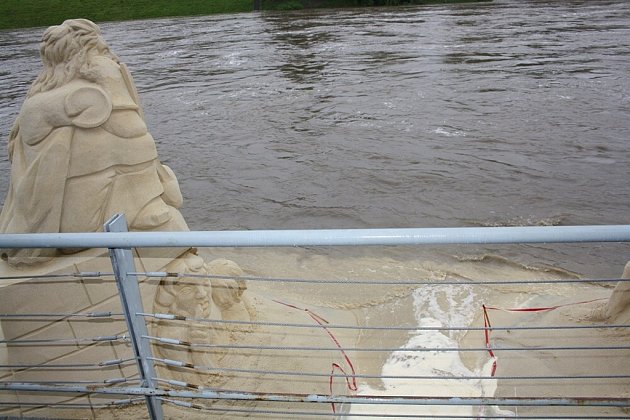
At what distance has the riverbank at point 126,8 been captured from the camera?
31672 millimetres

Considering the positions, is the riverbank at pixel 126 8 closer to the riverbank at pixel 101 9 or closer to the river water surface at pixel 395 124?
the riverbank at pixel 101 9

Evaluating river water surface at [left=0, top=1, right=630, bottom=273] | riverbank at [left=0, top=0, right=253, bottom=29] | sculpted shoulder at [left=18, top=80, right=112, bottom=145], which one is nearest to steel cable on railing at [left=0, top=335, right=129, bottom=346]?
sculpted shoulder at [left=18, top=80, right=112, bottom=145]

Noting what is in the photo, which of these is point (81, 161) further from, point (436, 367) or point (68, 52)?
point (436, 367)

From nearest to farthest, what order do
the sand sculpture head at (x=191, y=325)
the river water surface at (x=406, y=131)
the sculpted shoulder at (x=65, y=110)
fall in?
the sculpted shoulder at (x=65, y=110)
the sand sculpture head at (x=191, y=325)
the river water surface at (x=406, y=131)

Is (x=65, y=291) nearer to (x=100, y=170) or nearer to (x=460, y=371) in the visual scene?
(x=100, y=170)

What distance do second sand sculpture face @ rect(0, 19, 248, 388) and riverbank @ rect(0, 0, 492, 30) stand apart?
29732 mm

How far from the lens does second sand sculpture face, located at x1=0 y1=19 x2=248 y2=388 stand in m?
2.91

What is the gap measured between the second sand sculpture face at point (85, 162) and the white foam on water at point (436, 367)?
1.26 metres

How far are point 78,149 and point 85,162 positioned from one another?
0.08m

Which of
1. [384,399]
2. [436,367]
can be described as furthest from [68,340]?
[436,367]

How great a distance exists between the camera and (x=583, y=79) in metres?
12.4

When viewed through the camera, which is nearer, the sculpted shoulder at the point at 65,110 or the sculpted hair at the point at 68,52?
the sculpted shoulder at the point at 65,110

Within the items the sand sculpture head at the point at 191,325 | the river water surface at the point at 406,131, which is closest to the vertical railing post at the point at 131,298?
the sand sculpture head at the point at 191,325

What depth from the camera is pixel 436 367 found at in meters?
3.99
